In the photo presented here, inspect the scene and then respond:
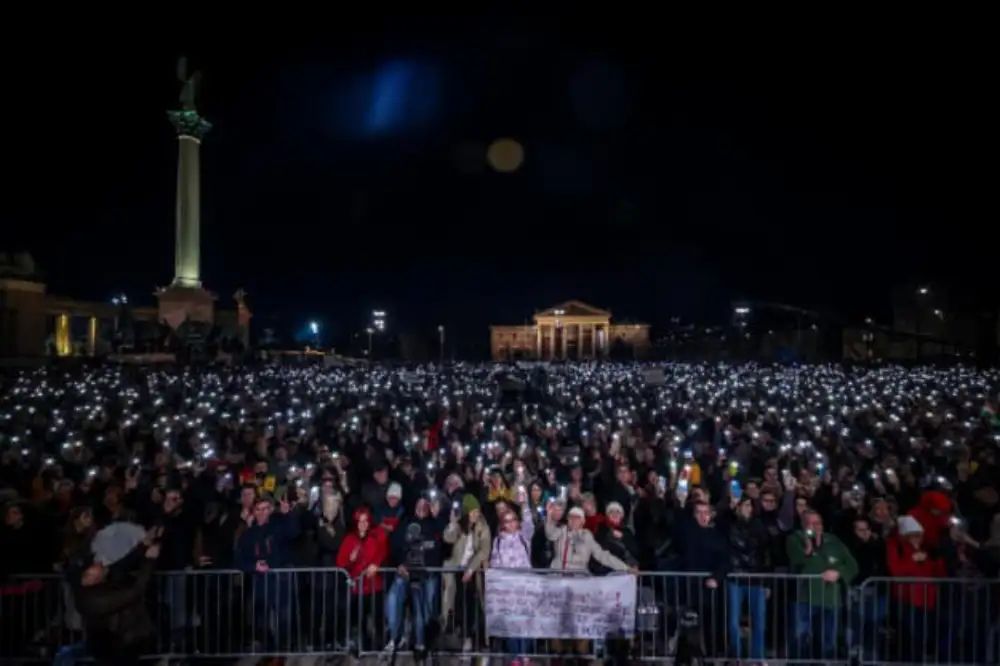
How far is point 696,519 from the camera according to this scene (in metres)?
8.52

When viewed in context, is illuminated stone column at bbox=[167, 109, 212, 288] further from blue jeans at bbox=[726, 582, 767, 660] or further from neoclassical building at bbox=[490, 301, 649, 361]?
neoclassical building at bbox=[490, 301, 649, 361]

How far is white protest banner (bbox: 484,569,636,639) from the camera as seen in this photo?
7.91 meters

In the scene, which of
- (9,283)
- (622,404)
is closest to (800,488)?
(622,404)

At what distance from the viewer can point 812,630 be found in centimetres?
803

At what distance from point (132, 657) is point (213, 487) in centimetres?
311

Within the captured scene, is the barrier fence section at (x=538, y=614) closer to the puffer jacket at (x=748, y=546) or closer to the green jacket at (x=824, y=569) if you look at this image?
the green jacket at (x=824, y=569)

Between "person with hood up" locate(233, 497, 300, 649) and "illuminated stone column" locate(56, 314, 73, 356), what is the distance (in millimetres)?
55357

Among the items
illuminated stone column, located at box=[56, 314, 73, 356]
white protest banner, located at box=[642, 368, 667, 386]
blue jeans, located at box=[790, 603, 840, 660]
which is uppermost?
illuminated stone column, located at box=[56, 314, 73, 356]

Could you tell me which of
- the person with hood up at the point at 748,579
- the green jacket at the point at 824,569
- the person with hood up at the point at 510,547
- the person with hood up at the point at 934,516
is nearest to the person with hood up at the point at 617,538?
the person with hood up at the point at 510,547

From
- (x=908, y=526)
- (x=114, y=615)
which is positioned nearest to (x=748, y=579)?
(x=908, y=526)

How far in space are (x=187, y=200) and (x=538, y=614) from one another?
48992 mm

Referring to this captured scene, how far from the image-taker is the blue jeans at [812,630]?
7.93 meters

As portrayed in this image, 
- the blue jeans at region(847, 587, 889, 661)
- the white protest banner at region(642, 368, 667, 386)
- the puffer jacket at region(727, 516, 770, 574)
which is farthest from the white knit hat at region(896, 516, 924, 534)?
the white protest banner at region(642, 368, 667, 386)

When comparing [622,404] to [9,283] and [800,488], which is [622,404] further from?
[9,283]
